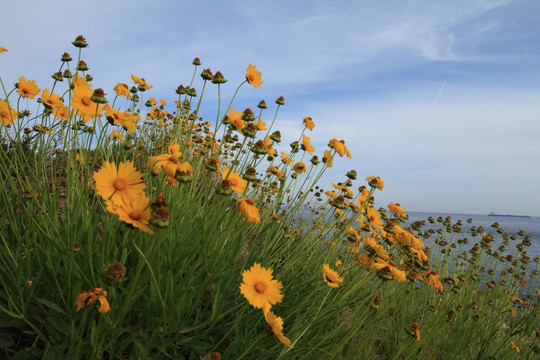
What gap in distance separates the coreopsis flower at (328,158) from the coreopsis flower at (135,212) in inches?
59.4

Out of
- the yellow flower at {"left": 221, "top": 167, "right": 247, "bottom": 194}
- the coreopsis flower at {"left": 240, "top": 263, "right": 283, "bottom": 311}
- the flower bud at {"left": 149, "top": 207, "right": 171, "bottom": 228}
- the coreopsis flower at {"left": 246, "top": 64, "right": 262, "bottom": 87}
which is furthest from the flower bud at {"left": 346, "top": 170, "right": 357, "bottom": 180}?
the flower bud at {"left": 149, "top": 207, "right": 171, "bottom": 228}

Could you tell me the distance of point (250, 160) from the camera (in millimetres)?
3041

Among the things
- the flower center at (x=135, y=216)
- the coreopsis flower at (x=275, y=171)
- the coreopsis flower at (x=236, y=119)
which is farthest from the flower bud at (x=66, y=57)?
the flower center at (x=135, y=216)

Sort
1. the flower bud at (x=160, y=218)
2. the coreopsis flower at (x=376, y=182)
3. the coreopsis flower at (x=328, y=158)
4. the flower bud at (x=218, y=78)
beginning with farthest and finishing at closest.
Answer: the coreopsis flower at (x=328, y=158), the coreopsis flower at (x=376, y=182), the flower bud at (x=218, y=78), the flower bud at (x=160, y=218)

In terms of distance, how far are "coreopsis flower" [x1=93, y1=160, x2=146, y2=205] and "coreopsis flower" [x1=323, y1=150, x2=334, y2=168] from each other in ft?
4.78

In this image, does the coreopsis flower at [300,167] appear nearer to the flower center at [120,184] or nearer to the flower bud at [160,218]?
the flower center at [120,184]

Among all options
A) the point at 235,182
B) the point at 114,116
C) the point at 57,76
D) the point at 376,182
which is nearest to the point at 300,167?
the point at 376,182

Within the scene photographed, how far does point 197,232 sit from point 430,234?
323 centimetres

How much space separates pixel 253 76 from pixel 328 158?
77 cm

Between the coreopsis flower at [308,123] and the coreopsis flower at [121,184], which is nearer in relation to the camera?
the coreopsis flower at [121,184]

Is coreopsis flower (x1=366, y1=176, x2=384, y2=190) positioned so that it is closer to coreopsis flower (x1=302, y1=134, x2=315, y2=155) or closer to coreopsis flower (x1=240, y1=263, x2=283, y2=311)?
coreopsis flower (x1=302, y1=134, x2=315, y2=155)

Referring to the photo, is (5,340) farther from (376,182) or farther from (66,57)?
(376,182)

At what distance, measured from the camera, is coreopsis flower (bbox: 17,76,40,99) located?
1.87 metres

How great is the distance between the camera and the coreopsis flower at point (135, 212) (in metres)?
0.87
